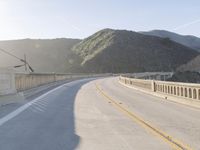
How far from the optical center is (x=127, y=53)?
149 metres

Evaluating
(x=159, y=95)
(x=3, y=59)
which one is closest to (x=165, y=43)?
(x=3, y=59)

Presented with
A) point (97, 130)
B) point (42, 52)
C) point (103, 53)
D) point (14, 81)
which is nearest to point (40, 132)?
point (97, 130)

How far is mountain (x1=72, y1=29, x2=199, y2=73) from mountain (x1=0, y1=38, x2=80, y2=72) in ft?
19.8

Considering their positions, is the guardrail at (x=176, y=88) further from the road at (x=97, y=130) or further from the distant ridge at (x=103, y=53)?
the distant ridge at (x=103, y=53)

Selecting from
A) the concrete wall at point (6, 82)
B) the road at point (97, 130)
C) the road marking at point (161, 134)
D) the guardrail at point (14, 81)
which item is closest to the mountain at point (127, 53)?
the guardrail at point (14, 81)

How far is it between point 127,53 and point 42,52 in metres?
40.8

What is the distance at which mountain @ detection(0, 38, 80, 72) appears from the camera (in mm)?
152875

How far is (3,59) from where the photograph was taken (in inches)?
6068

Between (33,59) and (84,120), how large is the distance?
154 metres

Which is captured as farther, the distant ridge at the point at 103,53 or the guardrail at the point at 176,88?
the distant ridge at the point at 103,53

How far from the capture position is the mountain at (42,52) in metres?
153

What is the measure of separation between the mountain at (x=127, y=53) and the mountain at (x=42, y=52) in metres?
6.03

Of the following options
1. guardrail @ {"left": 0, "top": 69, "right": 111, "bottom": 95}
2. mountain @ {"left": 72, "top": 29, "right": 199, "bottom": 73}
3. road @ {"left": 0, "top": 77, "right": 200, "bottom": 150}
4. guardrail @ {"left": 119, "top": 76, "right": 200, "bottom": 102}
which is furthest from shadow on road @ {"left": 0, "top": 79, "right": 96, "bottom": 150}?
mountain @ {"left": 72, "top": 29, "right": 199, "bottom": 73}

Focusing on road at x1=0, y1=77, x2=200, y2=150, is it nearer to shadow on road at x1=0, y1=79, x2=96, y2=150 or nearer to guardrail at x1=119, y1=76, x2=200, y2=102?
shadow on road at x1=0, y1=79, x2=96, y2=150
